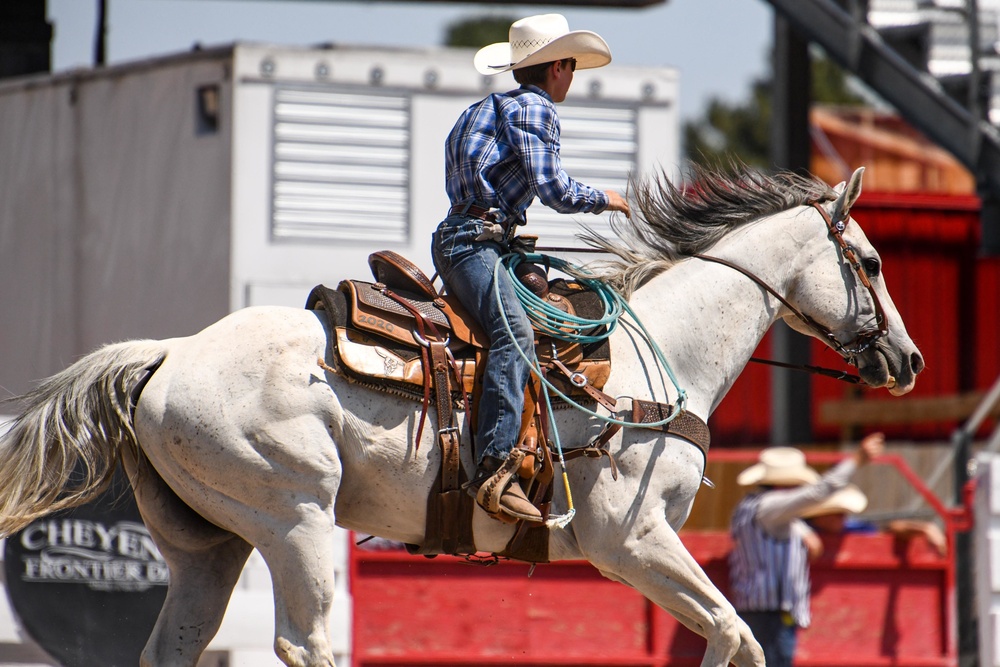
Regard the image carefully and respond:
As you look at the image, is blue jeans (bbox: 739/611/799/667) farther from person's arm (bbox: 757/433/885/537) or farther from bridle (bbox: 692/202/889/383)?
bridle (bbox: 692/202/889/383)

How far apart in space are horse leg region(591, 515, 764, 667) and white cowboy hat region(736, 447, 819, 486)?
3150 mm

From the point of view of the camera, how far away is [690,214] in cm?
508

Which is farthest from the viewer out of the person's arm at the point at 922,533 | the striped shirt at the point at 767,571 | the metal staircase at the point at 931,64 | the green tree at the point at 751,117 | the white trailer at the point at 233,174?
the green tree at the point at 751,117

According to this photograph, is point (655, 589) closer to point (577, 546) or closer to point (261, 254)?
point (577, 546)

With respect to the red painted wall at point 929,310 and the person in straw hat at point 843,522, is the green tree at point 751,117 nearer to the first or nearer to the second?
the red painted wall at point 929,310

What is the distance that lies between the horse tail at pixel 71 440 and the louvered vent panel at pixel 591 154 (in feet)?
13.7

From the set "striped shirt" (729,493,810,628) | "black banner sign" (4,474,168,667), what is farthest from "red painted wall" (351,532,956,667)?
"black banner sign" (4,474,168,667)

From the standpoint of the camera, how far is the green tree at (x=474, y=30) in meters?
59.7

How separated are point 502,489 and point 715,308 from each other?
1.17 meters

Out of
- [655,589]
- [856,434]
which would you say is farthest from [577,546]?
[856,434]

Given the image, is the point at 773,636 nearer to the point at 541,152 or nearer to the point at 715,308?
the point at 715,308

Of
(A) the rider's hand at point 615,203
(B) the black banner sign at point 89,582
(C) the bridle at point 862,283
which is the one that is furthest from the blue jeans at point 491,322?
(B) the black banner sign at point 89,582

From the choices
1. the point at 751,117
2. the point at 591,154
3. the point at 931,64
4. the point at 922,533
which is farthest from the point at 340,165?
the point at 751,117

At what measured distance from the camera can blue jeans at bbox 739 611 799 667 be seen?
7.30m
